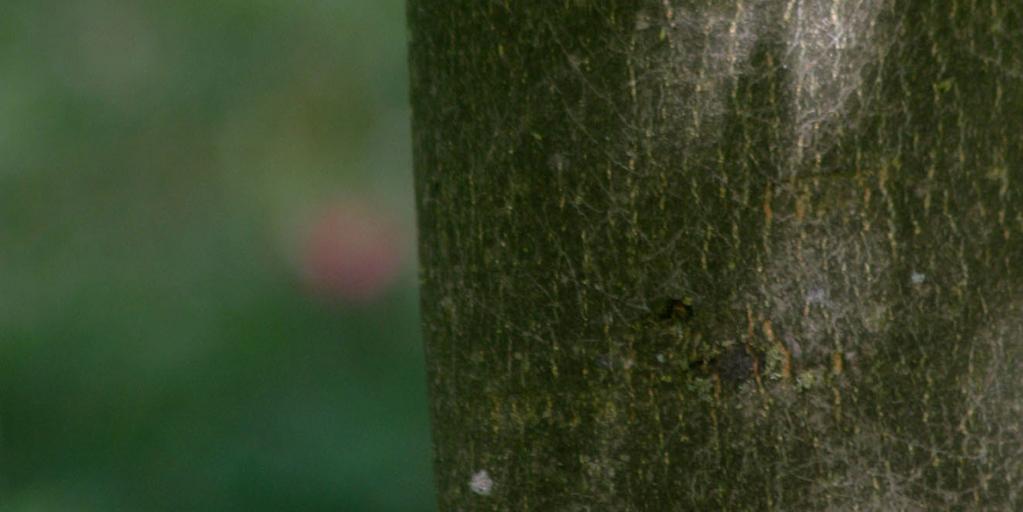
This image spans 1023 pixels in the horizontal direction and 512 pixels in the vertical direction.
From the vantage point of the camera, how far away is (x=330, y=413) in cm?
464

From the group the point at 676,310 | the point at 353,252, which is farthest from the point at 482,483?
the point at 353,252

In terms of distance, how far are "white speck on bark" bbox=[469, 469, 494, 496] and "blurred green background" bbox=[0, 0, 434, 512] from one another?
10.6ft

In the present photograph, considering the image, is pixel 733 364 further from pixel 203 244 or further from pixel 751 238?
pixel 203 244

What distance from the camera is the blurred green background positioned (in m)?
4.58

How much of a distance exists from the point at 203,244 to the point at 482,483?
3.97m

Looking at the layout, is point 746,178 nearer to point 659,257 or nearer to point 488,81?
point 659,257

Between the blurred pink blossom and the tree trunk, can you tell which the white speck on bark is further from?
the blurred pink blossom

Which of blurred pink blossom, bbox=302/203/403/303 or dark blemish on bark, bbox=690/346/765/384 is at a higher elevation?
dark blemish on bark, bbox=690/346/765/384

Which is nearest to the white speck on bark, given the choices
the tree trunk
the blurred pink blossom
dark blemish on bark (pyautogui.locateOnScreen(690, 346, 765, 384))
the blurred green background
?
the tree trunk

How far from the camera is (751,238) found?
1053 mm

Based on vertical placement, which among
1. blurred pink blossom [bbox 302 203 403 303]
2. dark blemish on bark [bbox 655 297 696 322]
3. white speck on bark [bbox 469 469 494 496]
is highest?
dark blemish on bark [bbox 655 297 696 322]

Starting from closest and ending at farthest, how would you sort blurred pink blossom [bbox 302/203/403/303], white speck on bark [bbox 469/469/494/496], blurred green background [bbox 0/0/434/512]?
white speck on bark [bbox 469/469/494/496]
blurred green background [bbox 0/0/434/512]
blurred pink blossom [bbox 302/203/403/303]

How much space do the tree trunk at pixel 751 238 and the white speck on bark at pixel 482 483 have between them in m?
0.08

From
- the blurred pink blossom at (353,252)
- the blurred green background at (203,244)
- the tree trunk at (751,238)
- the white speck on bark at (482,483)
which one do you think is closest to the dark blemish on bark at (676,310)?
the tree trunk at (751,238)
